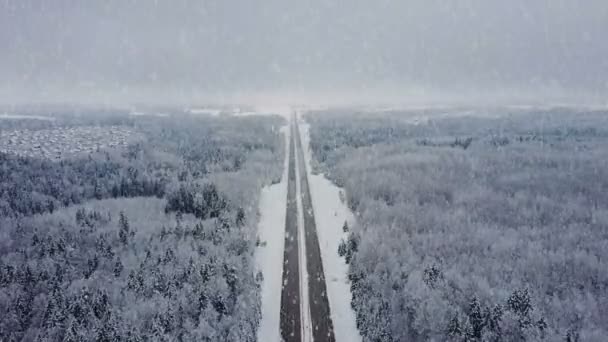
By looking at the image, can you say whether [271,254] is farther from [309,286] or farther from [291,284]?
[309,286]

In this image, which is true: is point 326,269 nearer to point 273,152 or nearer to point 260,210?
point 260,210

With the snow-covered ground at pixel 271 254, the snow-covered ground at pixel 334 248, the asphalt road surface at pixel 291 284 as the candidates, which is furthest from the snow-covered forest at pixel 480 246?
the snow-covered ground at pixel 271 254

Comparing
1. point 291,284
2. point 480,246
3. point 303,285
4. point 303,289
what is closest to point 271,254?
point 291,284

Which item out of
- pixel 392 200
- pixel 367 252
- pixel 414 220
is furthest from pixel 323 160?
pixel 367 252

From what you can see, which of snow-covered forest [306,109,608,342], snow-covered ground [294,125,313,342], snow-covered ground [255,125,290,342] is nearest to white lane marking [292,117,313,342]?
snow-covered ground [294,125,313,342]

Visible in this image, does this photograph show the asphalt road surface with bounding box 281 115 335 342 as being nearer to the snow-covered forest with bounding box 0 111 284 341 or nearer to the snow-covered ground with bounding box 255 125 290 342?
the snow-covered ground with bounding box 255 125 290 342
